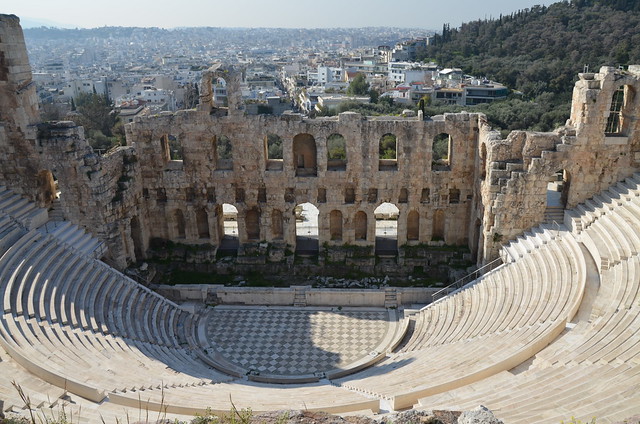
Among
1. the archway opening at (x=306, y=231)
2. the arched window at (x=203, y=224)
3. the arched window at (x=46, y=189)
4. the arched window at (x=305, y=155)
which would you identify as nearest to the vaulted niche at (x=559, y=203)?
the arched window at (x=305, y=155)

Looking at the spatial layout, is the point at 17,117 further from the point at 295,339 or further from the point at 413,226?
the point at 413,226

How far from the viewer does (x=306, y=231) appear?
99.8 ft

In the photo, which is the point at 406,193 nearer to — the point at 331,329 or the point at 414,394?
the point at 331,329

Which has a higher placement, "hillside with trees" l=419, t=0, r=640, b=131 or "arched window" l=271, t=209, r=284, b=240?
"hillside with trees" l=419, t=0, r=640, b=131

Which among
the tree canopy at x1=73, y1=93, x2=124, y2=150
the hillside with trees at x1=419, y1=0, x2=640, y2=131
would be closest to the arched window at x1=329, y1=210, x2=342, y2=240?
the hillside with trees at x1=419, y1=0, x2=640, y2=131

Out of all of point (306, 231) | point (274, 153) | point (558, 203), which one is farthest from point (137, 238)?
point (558, 203)

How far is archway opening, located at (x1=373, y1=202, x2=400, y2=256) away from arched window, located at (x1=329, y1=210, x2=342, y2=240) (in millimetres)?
1997

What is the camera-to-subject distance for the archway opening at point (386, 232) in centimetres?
2747

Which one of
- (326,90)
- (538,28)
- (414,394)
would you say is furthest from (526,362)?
(538,28)

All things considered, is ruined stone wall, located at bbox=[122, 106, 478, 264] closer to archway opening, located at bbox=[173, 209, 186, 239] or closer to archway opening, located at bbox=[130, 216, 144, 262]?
archway opening, located at bbox=[173, 209, 186, 239]

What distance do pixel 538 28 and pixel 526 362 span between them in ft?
309

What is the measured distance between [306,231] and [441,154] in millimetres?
17707

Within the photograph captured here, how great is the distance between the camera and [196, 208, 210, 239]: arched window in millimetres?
28094

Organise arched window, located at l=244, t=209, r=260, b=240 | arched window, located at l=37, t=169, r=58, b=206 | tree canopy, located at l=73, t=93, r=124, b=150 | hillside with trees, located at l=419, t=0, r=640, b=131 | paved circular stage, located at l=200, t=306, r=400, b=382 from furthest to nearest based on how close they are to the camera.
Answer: hillside with trees, located at l=419, t=0, r=640, b=131, tree canopy, located at l=73, t=93, r=124, b=150, arched window, located at l=244, t=209, r=260, b=240, arched window, located at l=37, t=169, r=58, b=206, paved circular stage, located at l=200, t=306, r=400, b=382
